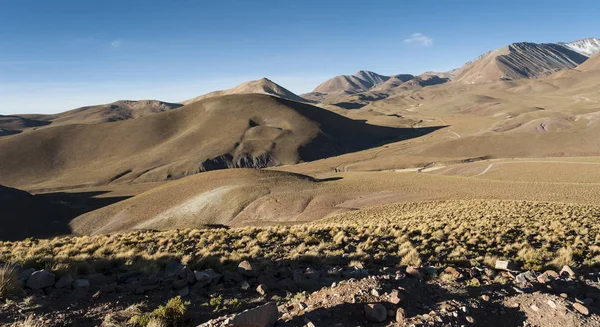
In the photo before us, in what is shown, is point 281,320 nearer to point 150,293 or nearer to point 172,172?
point 150,293

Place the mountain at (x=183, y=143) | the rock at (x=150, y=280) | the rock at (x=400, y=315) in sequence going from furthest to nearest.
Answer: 1. the mountain at (x=183, y=143)
2. the rock at (x=150, y=280)
3. the rock at (x=400, y=315)

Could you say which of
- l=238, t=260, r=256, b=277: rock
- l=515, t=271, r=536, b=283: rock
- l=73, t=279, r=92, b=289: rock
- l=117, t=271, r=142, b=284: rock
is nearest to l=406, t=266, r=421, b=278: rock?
l=515, t=271, r=536, b=283: rock

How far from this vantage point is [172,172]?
111 metres

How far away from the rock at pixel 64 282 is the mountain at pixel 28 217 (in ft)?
153

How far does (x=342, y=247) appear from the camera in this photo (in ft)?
49.6

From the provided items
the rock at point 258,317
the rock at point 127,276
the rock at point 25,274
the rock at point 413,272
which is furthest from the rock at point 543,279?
the rock at point 25,274

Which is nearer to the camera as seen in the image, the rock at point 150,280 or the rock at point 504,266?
the rock at point 150,280

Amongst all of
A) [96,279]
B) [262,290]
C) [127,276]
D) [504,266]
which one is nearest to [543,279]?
[504,266]

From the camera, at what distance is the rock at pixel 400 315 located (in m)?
7.29

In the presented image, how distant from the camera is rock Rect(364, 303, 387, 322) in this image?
7387 millimetres

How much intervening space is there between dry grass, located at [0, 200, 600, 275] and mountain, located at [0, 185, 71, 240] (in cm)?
3897

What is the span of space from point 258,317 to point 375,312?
8.36ft

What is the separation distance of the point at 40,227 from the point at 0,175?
293 feet

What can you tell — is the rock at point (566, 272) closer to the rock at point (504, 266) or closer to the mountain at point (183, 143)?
the rock at point (504, 266)
